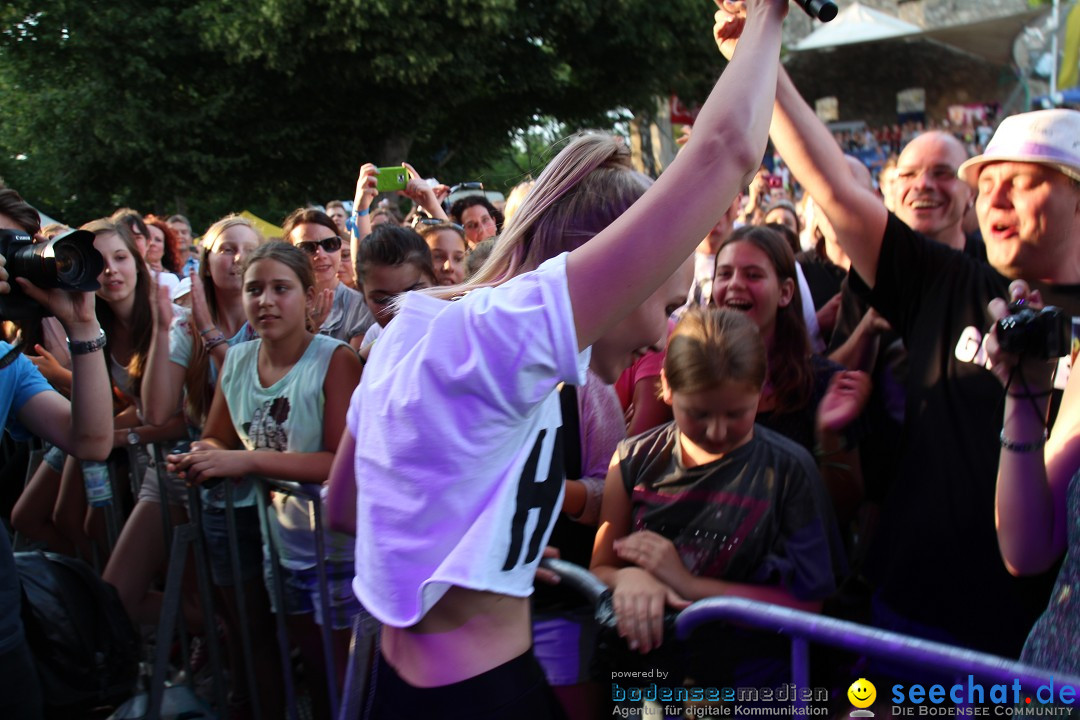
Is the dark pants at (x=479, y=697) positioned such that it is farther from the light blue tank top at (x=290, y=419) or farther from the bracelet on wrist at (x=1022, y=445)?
the light blue tank top at (x=290, y=419)

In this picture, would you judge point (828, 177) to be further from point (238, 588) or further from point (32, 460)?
point (32, 460)

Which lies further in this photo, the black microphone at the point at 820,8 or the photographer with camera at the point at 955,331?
the photographer with camera at the point at 955,331

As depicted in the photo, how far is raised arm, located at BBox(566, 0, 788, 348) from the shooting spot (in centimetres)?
123

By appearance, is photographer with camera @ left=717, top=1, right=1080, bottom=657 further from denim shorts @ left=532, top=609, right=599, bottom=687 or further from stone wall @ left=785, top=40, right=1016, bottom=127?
stone wall @ left=785, top=40, right=1016, bottom=127

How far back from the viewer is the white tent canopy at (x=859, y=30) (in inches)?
715

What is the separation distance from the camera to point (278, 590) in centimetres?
306

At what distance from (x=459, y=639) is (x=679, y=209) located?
0.72 m

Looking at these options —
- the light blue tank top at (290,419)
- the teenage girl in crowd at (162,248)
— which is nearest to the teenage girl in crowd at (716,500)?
the light blue tank top at (290,419)

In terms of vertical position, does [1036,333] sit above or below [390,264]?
below

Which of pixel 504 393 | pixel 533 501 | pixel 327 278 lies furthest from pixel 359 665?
pixel 327 278

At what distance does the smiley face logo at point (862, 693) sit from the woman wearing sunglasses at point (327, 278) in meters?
3.28

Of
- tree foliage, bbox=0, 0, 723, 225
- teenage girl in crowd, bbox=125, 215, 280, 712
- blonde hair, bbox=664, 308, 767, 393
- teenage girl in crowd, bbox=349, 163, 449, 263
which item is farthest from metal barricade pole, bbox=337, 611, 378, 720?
tree foliage, bbox=0, 0, 723, 225

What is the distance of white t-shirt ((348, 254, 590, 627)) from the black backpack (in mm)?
1688

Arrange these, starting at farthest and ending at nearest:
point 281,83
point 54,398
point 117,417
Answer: point 281,83, point 117,417, point 54,398
